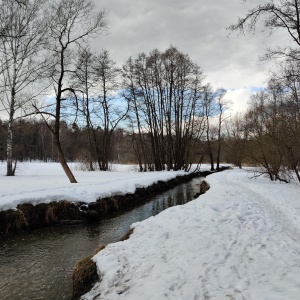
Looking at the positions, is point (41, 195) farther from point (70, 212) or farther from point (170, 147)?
point (170, 147)

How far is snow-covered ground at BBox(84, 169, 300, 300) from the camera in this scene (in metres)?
3.42

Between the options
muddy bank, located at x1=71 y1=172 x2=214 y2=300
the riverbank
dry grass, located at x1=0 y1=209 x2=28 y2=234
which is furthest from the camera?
the riverbank

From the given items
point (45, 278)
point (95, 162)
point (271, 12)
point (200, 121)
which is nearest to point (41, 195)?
point (45, 278)

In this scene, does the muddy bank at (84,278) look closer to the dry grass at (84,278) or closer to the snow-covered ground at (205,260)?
the dry grass at (84,278)

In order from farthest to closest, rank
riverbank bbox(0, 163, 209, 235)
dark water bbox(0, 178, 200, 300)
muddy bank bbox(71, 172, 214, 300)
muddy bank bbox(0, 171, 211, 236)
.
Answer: riverbank bbox(0, 163, 209, 235) < muddy bank bbox(0, 171, 211, 236) < dark water bbox(0, 178, 200, 300) < muddy bank bbox(71, 172, 214, 300)

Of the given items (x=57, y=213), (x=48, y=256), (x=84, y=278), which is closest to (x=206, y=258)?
(x=84, y=278)

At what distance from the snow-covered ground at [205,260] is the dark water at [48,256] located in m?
1.10

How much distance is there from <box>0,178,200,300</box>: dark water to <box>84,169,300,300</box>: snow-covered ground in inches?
43.4

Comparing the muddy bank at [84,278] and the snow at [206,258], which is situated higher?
the snow at [206,258]

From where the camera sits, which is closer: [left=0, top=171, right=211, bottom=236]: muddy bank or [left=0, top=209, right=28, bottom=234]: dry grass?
[left=0, top=209, right=28, bottom=234]: dry grass

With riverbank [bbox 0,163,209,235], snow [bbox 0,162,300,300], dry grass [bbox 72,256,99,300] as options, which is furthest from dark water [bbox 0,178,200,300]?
snow [bbox 0,162,300,300]

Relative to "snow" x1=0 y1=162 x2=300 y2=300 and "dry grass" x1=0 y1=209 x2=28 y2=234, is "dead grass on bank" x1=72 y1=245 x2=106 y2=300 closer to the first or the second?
"snow" x1=0 y1=162 x2=300 y2=300

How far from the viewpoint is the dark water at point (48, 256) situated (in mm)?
4751

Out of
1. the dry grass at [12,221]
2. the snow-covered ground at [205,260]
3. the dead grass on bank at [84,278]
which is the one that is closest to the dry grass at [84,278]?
the dead grass on bank at [84,278]
